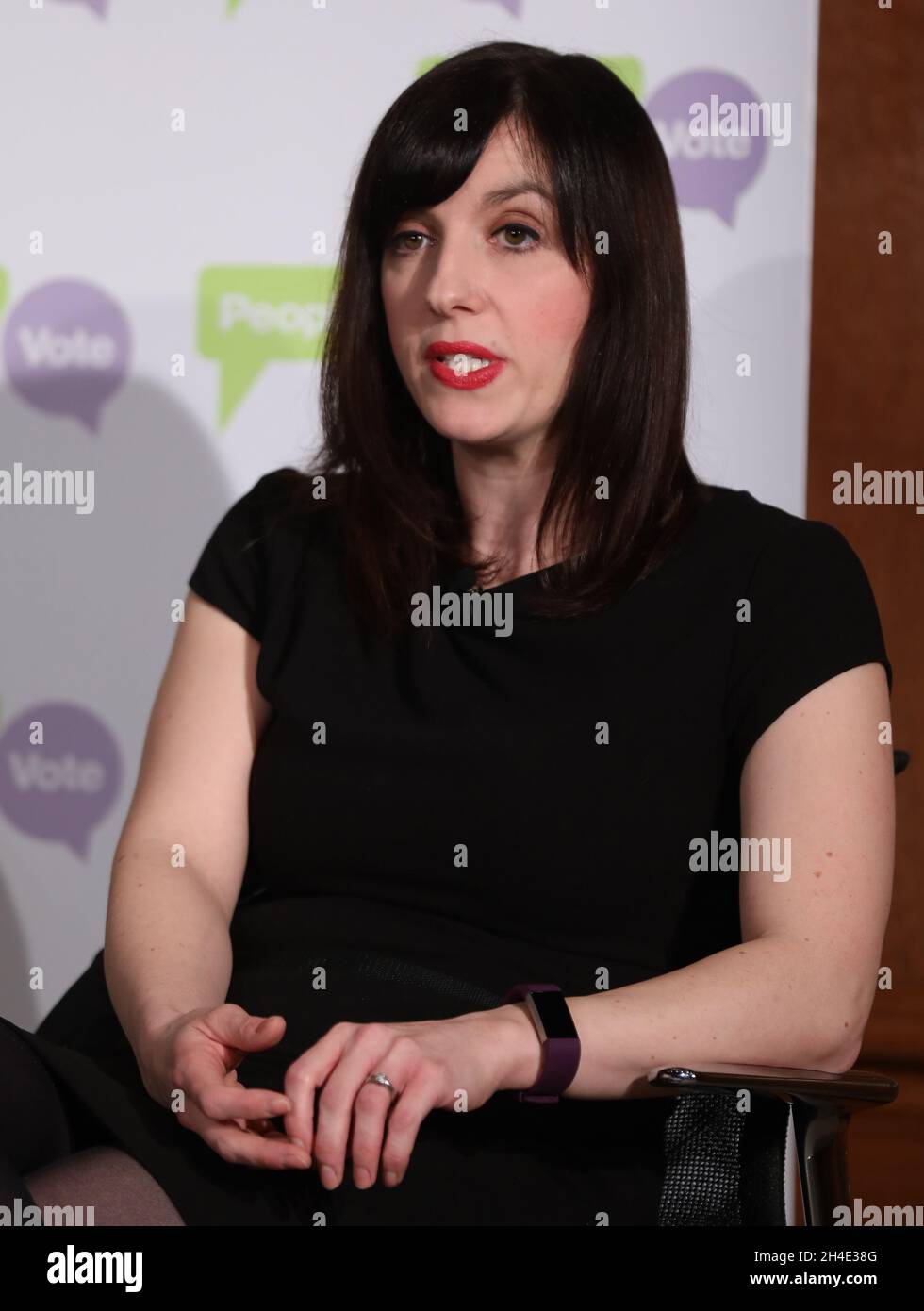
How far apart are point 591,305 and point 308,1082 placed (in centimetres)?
74

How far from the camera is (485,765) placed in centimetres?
127

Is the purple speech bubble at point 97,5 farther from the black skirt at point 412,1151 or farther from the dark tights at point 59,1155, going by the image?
the dark tights at point 59,1155

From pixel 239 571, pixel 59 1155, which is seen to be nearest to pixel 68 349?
pixel 239 571

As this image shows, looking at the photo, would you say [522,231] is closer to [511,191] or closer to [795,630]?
[511,191]

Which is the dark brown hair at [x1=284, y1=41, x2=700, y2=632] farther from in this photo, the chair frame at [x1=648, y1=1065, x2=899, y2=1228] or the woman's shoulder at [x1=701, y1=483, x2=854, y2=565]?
the chair frame at [x1=648, y1=1065, x2=899, y2=1228]

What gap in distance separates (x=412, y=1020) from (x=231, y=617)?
46 centimetres

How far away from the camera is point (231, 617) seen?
4.74 ft

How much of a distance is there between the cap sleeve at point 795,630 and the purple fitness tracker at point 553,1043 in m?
0.28

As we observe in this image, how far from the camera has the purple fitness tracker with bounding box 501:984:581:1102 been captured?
3.46 ft

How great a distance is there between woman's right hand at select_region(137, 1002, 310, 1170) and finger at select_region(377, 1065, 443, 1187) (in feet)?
0.18

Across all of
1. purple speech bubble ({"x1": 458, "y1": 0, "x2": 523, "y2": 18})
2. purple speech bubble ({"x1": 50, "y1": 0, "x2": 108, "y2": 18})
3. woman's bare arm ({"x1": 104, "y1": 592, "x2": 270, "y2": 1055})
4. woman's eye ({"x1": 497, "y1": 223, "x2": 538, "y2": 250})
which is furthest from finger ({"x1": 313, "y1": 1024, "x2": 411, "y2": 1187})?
purple speech bubble ({"x1": 50, "y1": 0, "x2": 108, "y2": 18})

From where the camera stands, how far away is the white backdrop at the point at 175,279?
6.71 feet

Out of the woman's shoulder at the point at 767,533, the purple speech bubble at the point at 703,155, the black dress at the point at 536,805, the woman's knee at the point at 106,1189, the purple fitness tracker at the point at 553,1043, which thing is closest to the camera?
the woman's knee at the point at 106,1189

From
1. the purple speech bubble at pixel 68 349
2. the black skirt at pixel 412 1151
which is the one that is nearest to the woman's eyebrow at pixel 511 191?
the black skirt at pixel 412 1151
